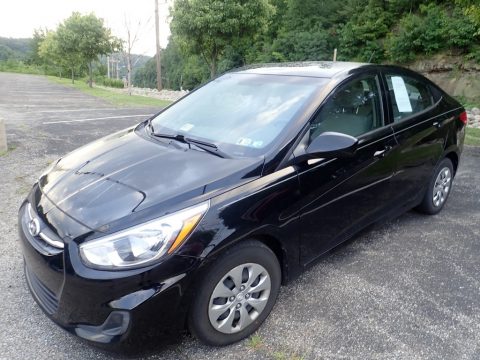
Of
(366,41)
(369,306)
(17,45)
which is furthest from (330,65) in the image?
(17,45)

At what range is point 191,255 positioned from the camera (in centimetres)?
195

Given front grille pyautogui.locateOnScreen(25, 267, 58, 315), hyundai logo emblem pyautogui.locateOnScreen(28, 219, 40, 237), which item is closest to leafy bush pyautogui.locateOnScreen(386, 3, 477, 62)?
hyundai logo emblem pyautogui.locateOnScreen(28, 219, 40, 237)

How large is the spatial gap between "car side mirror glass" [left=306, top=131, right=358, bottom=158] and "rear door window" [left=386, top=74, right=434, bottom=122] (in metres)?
1.05

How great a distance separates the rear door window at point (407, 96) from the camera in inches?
131

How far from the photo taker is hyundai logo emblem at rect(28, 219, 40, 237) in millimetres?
2170

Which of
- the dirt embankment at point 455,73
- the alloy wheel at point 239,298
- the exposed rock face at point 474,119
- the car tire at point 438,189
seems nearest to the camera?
the alloy wheel at point 239,298

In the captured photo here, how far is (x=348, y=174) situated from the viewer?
2797mm

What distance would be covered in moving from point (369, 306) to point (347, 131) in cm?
124

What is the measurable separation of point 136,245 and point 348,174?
1.59m

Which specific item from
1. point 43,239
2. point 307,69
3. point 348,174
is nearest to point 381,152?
point 348,174

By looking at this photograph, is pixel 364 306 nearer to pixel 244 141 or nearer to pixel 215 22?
pixel 244 141

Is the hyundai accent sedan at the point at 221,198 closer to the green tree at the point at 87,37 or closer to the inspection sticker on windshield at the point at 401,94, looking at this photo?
the inspection sticker on windshield at the point at 401,94

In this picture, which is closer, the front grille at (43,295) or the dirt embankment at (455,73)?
the front grille at (43,295)

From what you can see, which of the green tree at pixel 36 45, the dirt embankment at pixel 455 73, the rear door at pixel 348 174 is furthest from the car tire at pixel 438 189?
the green tree at pixel 36 45
